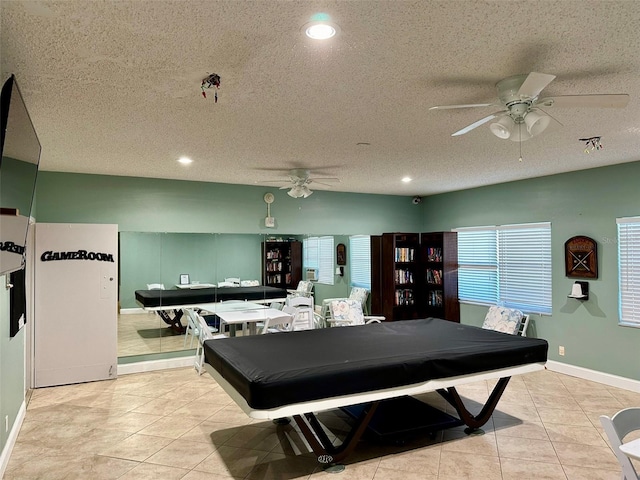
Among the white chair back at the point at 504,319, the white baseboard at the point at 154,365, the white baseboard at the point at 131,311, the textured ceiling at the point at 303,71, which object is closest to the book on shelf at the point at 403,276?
the white chair back at the point at 504,319

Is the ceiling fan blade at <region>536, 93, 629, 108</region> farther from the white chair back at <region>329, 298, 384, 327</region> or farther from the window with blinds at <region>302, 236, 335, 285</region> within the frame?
the window with blinds at <region>302, 236, 335, 285</region>

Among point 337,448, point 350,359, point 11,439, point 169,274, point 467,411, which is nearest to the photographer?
point 350,359

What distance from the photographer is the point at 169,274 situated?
596 centimetres

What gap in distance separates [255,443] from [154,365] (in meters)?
2.78

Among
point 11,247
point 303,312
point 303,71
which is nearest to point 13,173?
point 11,247

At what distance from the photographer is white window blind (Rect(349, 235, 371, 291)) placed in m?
7.26

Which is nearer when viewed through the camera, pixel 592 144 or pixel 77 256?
pixel 592 144

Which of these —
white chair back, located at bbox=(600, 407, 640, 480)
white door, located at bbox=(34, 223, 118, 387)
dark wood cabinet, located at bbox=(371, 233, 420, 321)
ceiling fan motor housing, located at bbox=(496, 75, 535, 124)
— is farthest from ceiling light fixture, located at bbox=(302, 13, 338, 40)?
dark wood cabinet, located at bbox=(371, 233, 420, 321)

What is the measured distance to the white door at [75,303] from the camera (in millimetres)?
5016

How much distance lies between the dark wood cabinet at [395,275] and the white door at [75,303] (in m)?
3.95

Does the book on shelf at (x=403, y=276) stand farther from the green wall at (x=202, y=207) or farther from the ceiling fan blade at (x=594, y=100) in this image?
the ceiling fan blade at (x=594, y=100)

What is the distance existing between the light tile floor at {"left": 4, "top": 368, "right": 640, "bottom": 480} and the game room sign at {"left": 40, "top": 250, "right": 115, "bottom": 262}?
152 centimetres

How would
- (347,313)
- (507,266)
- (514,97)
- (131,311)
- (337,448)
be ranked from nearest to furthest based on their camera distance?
1. (514,97)
2. (337,448)
3. (131,311)
4. (507,266)
5. (347,313)

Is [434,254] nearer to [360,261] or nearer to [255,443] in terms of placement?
[360,261]
